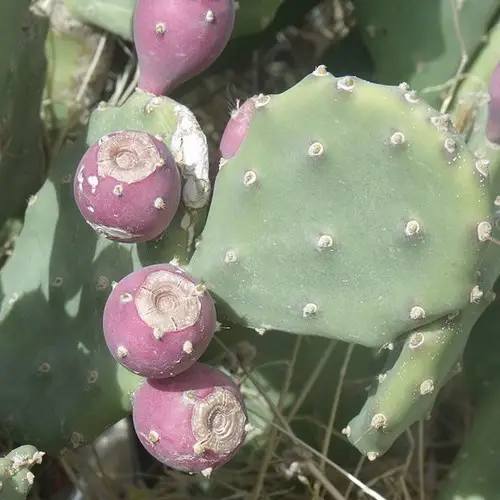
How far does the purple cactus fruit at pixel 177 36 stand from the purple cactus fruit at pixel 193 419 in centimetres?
36

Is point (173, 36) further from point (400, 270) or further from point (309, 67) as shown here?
point (309, 67)

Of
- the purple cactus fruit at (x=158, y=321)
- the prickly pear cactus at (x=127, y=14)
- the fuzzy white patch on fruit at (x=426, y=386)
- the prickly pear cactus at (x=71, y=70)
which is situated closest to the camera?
the purple cactus fruit at (x=158, y=321)

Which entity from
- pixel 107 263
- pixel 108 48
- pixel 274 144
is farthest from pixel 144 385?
pixel 108 48

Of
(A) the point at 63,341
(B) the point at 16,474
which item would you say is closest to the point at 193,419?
(B) the point at 16,474

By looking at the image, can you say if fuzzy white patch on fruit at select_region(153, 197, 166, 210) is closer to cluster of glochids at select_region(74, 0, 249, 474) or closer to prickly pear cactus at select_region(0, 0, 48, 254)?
cluster of glochids at select_region(74, 0, 249, 474)

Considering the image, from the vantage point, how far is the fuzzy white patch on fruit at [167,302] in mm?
868

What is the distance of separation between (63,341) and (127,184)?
31cm

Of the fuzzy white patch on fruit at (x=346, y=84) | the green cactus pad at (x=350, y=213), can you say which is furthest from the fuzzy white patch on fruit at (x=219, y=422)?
the fuzzy white patch on fruit at (x=346, y=84)

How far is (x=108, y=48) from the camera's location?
1.45m

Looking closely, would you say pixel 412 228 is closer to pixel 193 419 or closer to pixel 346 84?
pixel 346 84

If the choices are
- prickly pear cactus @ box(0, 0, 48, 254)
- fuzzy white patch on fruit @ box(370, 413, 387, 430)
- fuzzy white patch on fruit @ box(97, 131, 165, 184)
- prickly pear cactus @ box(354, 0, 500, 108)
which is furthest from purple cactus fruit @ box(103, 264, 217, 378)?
prickly pear cactus @ box(354, 0, 500, 108)

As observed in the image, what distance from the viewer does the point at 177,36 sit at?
101 cm

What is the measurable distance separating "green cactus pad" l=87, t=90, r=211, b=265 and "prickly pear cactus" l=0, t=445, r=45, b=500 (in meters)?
0.27

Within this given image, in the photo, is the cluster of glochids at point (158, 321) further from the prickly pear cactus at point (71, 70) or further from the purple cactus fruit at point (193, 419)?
the prickly pear cactus at point (71, 70)
